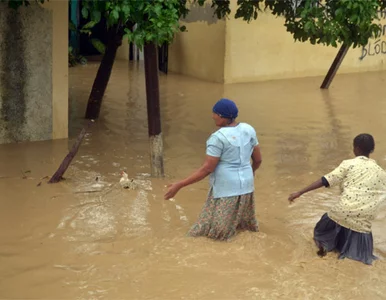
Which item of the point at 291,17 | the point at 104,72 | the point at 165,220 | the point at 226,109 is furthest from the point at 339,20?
the point at 104,72

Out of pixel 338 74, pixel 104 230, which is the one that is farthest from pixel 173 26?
pixel 338 74

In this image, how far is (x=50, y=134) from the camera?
31.0 feet

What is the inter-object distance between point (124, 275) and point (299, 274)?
1.35 metres

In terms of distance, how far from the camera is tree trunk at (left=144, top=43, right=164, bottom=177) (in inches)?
300

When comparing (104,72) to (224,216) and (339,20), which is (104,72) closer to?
(339,20)

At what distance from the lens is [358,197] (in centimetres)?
543

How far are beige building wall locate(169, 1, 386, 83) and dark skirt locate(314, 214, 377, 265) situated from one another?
9522 mm

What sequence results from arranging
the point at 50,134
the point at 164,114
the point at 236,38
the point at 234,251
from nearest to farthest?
the point at 234,251 < the point at 50,134 < the point at 164,114 < the point at 236,38

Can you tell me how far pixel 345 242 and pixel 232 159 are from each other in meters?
1.14

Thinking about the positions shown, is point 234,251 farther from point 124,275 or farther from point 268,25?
point 268,25

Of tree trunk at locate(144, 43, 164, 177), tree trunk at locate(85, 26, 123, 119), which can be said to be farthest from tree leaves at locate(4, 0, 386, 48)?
tree trunk at locate(85, 26, 123, 119)

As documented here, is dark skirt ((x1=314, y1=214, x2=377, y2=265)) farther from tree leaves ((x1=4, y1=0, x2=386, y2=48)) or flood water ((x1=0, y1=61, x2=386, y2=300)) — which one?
tree leaves ((x1=4, y1=0, x2=386, y2=48))

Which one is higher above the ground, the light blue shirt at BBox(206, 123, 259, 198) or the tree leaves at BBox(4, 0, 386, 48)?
the tree leaves at BBox(4, 0, 386, 48)

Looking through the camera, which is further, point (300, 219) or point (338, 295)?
point (300, 219)
